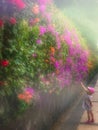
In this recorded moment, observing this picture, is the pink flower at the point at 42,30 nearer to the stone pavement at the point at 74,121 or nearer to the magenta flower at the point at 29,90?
the magenta flower at the point at 29,90

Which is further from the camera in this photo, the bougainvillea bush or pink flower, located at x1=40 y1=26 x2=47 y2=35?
pink flower, located at x1=40 y1=26 x2=47 y2=35

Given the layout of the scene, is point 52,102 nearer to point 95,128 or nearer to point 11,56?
point 95,128

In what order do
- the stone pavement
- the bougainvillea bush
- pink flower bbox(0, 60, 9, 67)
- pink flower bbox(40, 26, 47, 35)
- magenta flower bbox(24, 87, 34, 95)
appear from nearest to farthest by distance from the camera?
pink flower bbox(0, 60, 9, 67) → the bougainvillea bush → magenta flower bbox(24, 87, 34, 95) → pink flower bbox(40, 26, 47, 35) → the stone pavement

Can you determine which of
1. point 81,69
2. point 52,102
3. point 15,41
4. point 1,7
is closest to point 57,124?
point 52,102

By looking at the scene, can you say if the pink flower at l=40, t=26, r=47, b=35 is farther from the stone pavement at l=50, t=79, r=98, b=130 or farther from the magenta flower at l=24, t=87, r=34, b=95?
the stone pavement at l=50, t=79, r=98, b=130

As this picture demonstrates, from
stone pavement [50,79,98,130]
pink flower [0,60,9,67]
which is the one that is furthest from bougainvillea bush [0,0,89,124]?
stone pavement [50,79,98,130]

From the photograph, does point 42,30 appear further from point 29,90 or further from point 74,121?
point 74,121

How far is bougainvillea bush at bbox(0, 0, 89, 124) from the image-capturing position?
6.08 metres

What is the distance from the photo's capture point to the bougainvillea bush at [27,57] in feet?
20.0

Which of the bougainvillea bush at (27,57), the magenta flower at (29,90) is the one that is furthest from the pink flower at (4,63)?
the magenta flower at (29,90)

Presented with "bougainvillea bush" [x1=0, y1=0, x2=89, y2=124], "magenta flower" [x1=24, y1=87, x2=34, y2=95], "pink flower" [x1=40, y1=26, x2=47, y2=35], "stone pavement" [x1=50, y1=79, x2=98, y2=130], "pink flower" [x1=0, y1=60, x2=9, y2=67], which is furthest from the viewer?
"stone pavement" [x1=50, y1=79, x2=98, y2=130]

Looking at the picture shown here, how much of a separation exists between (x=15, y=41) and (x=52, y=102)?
12.8ft

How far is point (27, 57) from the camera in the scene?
6941 millimetres

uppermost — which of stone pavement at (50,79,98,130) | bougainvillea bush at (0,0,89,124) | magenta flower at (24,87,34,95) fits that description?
bougainvillea bush at (0,0,89,124)
